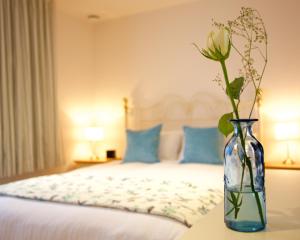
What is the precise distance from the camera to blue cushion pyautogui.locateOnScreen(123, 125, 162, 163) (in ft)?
11.7

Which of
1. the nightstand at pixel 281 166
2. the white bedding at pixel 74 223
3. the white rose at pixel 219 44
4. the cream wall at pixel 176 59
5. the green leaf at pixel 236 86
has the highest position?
the cream wall at pixel 176 59

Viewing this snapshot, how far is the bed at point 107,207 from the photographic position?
1559mm

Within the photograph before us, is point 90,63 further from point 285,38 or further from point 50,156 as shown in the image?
point 285,38

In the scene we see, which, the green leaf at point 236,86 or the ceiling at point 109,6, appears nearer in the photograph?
the green leaf at point 236,86

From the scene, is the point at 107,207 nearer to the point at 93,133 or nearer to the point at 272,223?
the point at 272,223

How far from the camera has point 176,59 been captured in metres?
4.12

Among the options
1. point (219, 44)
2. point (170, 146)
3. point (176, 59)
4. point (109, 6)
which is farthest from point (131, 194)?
point (109, 6)

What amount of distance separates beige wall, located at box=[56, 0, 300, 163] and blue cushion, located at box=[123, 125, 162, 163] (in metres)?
0.72

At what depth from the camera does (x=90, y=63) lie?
184 inches

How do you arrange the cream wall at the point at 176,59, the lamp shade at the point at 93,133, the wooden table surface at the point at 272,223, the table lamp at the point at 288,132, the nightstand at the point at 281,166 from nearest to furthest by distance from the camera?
the wooden table surface at the point at 272,223, the nightstand at the point at 281,166, the table lamp at the point at 288,132, the cream wall at the point at 176,59, the lamp shade at the point at 93,133

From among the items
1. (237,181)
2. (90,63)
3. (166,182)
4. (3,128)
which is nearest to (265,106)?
(166,182)

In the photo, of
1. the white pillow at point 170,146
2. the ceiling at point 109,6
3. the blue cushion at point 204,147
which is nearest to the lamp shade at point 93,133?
the white pillow at point 170,146

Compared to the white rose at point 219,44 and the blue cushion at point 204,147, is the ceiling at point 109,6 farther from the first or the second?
the white rose at point 219,44

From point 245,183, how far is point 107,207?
111 centimetres
